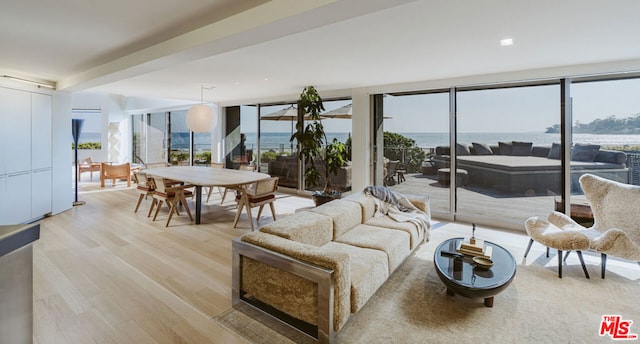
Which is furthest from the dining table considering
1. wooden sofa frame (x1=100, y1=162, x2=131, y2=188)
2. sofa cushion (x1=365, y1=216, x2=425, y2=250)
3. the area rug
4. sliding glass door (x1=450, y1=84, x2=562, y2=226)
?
sliding glass door (x1=450, y1=84, x2=562, y2=226)

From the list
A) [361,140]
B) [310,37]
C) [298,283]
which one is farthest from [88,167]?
[298,283]

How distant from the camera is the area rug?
212cm

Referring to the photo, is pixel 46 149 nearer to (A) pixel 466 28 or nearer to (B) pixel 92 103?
(B) pixel 92 103

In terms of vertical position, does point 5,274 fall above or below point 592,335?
above

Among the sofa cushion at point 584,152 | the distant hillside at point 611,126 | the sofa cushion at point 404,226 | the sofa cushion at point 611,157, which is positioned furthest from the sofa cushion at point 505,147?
the sofa cushion at point 404,226

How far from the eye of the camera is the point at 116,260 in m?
3.34

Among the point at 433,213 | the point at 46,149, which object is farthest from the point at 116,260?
the point at 433,213

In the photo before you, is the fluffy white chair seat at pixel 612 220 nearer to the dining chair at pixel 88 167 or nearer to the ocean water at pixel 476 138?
the ocean water at pixel 476 138

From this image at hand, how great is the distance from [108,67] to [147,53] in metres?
1.11

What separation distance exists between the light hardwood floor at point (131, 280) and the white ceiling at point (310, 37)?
2220 mm

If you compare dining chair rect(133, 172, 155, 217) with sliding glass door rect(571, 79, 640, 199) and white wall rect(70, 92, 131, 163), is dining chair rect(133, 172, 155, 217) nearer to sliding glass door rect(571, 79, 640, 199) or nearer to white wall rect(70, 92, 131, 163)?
white wall rect(70, 92, 131, 163)

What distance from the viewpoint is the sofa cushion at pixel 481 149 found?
5.05 m

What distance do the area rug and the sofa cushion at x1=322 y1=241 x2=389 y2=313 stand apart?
0.21 m

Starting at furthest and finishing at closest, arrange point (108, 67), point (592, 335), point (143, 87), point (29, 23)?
point (143, 87) → point (108, 67) → point (29, 23) → point (592, 335)
